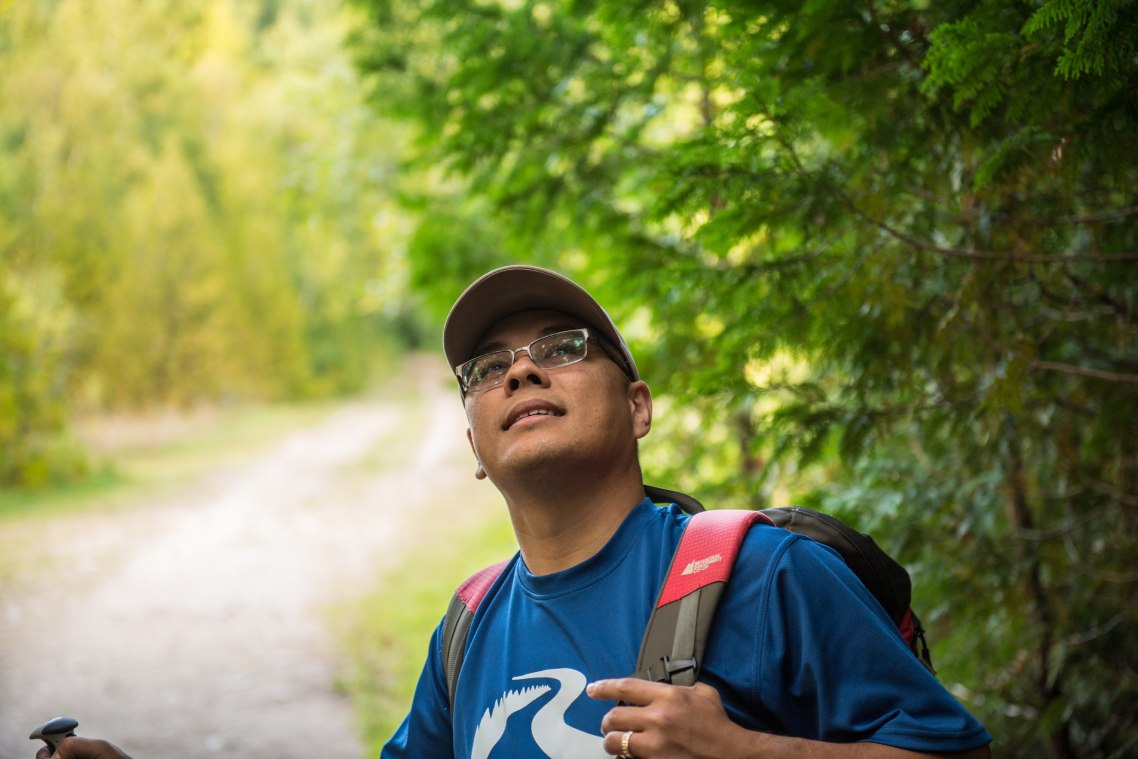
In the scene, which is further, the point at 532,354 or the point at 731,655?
the point at 532,354

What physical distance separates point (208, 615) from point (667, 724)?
376 inches

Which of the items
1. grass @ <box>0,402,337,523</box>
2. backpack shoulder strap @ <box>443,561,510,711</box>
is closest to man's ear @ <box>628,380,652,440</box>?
backpack shoulder strap @ <box>443,561,510,711</box>

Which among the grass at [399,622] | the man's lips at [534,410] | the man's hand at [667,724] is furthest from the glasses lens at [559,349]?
the grass at [399,622]

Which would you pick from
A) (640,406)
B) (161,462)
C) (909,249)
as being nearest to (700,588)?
(640,406)

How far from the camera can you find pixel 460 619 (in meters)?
2.24

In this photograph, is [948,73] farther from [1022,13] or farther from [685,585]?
[685,585]

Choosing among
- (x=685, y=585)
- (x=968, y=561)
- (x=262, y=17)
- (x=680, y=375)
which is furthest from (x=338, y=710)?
(x=262, y=17)

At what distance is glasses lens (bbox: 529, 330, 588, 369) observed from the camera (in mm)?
2232

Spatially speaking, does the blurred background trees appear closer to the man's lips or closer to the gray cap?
the gray cap

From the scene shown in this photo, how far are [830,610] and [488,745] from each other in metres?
0.73

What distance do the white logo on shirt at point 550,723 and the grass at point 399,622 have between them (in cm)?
492

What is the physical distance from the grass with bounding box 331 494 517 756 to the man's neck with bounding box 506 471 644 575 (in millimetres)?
4925

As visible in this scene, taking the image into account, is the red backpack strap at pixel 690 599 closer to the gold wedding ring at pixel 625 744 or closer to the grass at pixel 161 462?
the gold wedding ring at pixel 625 744

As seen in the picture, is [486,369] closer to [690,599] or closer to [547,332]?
[547,332]
